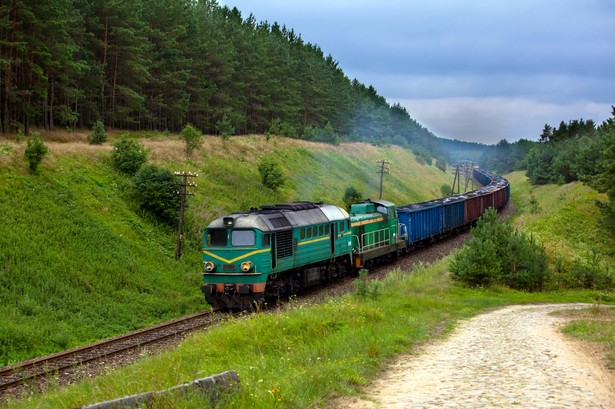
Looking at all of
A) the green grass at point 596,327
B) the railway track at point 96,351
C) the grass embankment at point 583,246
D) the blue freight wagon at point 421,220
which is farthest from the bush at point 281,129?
the green grass at point 596,327

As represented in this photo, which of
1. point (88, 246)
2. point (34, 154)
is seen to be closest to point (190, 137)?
point (34, 154)

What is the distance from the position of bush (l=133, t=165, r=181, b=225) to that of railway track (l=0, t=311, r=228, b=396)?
44.7ft

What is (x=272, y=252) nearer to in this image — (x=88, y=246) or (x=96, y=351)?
(x=96, y=351)

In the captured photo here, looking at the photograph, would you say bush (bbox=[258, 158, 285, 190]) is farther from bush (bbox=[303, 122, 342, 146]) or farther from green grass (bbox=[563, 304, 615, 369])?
bush (bbox=[303, 122, 342, 146])

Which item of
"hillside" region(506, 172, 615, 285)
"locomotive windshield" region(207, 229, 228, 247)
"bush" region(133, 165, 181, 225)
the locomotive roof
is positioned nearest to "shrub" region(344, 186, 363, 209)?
"hillside" region(506, 172, 615, 285)

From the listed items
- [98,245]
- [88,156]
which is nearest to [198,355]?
[98,245]

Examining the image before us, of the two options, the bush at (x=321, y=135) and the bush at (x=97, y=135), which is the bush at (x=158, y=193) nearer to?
the bush at (x=97, y=135)

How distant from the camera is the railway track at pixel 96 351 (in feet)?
54.4

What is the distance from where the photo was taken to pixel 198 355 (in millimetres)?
14523

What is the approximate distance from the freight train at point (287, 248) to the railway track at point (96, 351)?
1555 millimetres

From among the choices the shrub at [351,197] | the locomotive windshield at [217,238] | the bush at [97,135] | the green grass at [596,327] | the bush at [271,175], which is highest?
the bush at [97,135]

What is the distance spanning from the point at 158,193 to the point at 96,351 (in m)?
18.5

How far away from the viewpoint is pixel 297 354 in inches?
542

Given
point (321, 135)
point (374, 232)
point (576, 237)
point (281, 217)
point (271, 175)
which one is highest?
point (321, 135)
